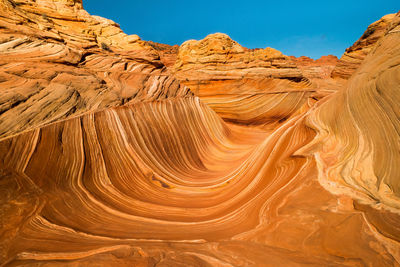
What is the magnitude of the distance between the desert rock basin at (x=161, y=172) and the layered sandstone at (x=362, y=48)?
6.56 m

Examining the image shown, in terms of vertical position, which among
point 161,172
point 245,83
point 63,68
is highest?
point 245,83

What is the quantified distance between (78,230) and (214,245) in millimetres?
1107

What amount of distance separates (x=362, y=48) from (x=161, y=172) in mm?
10723

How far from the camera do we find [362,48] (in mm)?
9234

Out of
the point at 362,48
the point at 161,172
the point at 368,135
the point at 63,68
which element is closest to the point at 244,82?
the point at 161,172

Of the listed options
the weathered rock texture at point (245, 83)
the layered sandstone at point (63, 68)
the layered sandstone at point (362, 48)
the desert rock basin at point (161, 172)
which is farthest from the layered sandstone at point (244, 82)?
the layered sandstone at point (362, 48)

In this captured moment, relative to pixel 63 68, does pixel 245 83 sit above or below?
above

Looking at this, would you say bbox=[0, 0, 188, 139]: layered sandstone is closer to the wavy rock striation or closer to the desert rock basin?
the desert rock basin

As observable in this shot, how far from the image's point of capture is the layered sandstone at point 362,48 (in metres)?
8.73

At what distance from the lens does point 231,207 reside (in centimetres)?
227

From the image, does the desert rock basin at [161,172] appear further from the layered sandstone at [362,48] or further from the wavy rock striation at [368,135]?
the layered sandstone at [362,48]

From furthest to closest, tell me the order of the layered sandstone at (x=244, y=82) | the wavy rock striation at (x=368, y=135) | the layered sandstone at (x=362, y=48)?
the layered sandstone at (x=362, y=48)
the layered sandstone at (x=244, y=82)
the wavy rock striation at (x=368, y=135)

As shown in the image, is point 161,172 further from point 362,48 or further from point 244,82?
point 362,48

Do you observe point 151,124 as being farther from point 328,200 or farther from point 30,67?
point 328,200
